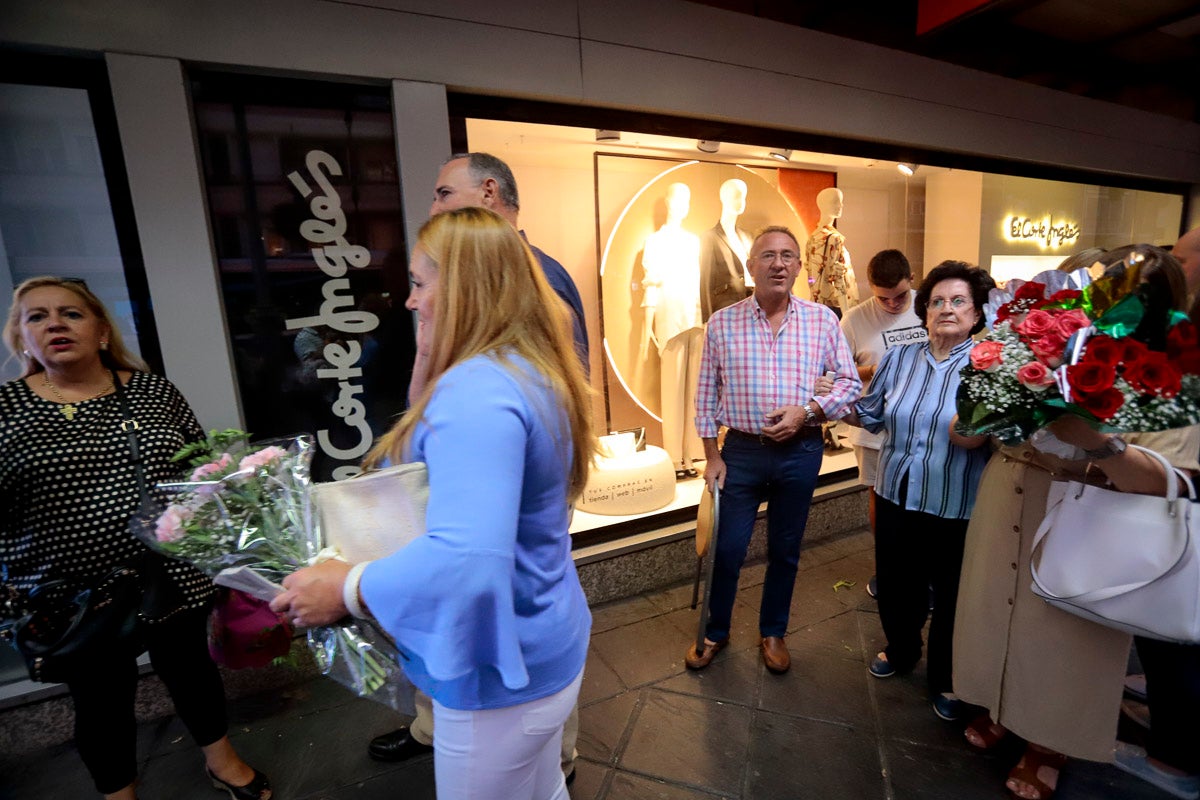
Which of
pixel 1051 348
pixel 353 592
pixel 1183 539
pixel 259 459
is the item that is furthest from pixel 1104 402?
pixel 259 459

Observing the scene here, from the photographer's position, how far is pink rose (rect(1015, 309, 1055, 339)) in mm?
1483

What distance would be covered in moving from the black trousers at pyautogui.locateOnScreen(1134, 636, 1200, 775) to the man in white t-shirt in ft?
4.71

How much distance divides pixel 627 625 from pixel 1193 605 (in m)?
2.34

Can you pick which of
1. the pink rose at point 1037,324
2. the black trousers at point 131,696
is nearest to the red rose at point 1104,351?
the pink rose at point 1037,324

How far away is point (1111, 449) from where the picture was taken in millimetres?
1541

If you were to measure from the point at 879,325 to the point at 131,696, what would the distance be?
13.0ft

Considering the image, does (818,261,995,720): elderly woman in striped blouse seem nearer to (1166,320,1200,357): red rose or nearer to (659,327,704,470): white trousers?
(1166,320,1200,357): red rose

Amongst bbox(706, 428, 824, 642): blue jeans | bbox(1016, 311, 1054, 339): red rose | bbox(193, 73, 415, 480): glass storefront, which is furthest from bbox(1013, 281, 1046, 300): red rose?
bbox(193, 73, 415, 480): glass storefront

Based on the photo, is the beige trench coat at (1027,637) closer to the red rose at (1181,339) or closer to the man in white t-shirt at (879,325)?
the red rose at (1181,339)

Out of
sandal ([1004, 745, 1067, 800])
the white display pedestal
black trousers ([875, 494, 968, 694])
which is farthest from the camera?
the white display pedestal

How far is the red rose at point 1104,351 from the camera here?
134 centimetres

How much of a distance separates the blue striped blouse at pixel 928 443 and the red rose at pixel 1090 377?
87 centimetres

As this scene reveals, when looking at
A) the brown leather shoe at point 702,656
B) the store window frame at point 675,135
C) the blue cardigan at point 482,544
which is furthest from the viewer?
the store window frame at point 675,135

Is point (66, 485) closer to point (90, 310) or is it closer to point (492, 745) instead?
point (90, 310)
